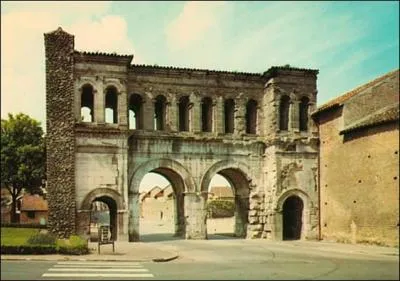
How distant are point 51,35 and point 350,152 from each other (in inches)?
653

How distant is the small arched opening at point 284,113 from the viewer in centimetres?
3191

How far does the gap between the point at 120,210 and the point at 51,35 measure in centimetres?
975

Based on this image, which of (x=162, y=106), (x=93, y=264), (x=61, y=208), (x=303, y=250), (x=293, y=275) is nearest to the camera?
(x=293, y=275)

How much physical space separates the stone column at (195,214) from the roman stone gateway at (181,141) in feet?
0.18

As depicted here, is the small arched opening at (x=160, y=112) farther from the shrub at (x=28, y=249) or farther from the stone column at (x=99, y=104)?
the shrub at (x=28, y=249)

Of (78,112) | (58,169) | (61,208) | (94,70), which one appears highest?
(94,70)

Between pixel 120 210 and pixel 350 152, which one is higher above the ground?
pixel 350 152

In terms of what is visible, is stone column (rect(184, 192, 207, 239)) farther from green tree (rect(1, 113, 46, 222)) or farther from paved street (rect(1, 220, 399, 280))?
green tree (rect(1, 113, 46, 222))

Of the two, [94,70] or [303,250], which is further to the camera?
[94,70]

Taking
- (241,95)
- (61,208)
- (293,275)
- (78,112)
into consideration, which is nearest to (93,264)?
(293,275)

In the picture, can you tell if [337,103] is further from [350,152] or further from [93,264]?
[93,264]

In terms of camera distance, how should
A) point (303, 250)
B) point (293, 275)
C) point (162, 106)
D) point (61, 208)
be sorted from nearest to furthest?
point (293, 275) < point (303, 250) < point (61, 208) < point (162, 106)

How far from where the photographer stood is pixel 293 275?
49.9ft

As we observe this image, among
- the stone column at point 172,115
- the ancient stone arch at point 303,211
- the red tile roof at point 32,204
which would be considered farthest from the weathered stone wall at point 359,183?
the red tile roof at point 32,204
